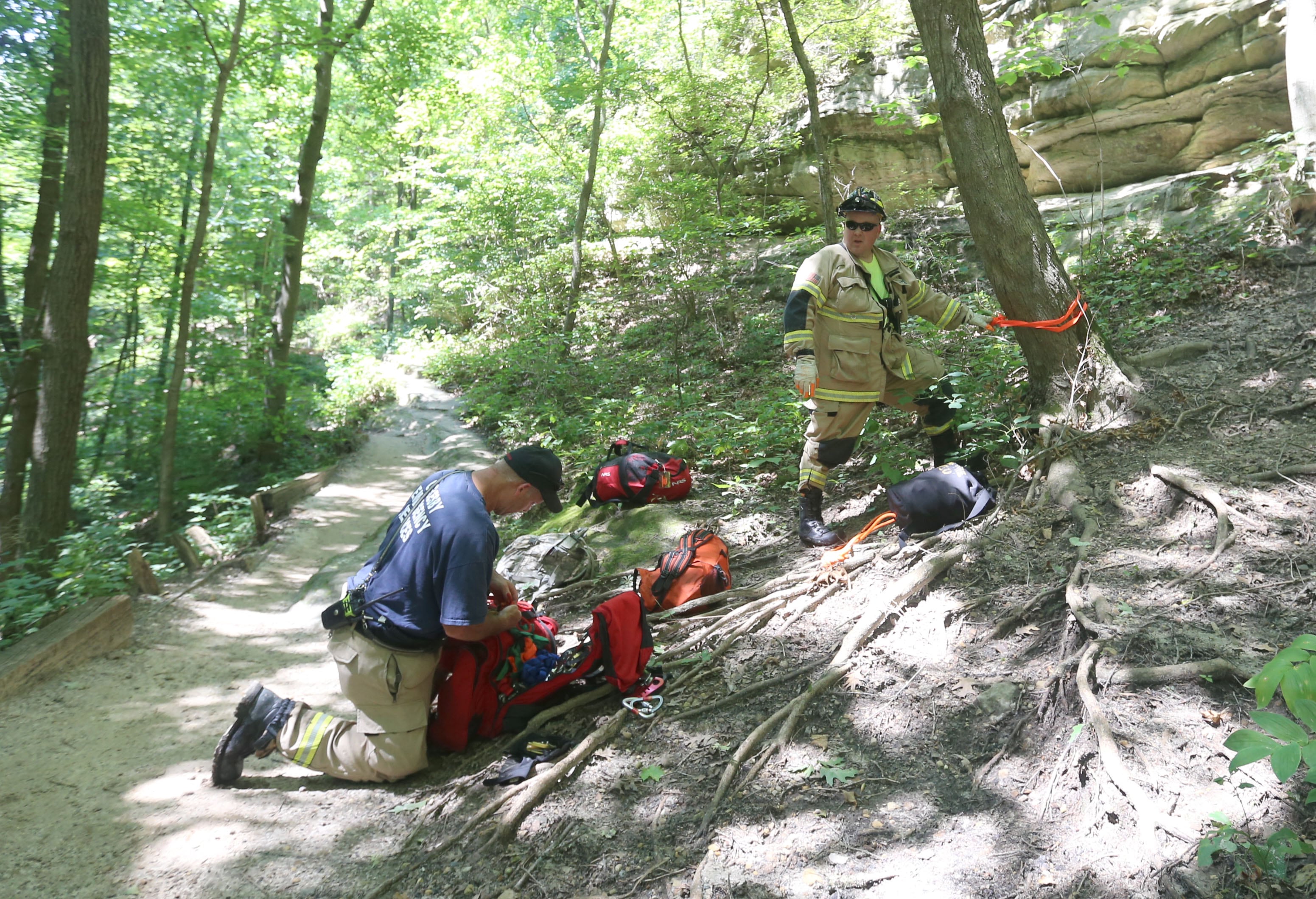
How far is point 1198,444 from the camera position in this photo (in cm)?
411

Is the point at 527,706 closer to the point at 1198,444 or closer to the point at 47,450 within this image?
the point at 1198,444

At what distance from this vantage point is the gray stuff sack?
550 cm

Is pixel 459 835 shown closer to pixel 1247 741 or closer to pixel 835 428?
pixel 1247 741

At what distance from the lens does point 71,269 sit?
703cm

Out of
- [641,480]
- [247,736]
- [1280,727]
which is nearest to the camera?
[1280,727]

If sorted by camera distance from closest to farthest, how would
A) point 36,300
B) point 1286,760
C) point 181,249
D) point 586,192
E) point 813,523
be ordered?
1. point 1286,760
2. point 813,523
3. point 36,300
4. point 181,249
5. point 586,192

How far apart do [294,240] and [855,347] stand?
10.2 meters

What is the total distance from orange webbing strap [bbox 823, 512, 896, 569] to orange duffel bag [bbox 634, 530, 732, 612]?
64 cm

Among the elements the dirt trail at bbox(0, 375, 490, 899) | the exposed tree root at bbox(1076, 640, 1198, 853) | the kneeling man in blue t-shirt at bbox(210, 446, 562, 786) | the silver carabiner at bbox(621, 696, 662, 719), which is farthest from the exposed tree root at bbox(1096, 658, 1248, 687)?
the dirt trail at bbox(0, 375, 490, 899)

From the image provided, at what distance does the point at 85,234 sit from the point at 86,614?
4.03 metres

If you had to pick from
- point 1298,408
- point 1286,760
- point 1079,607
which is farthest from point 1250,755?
point 1298,408

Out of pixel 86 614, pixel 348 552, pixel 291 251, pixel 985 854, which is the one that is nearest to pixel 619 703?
pixel 985 854

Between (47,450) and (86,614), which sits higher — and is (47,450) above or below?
above

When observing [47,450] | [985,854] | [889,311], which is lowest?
[985,854]
